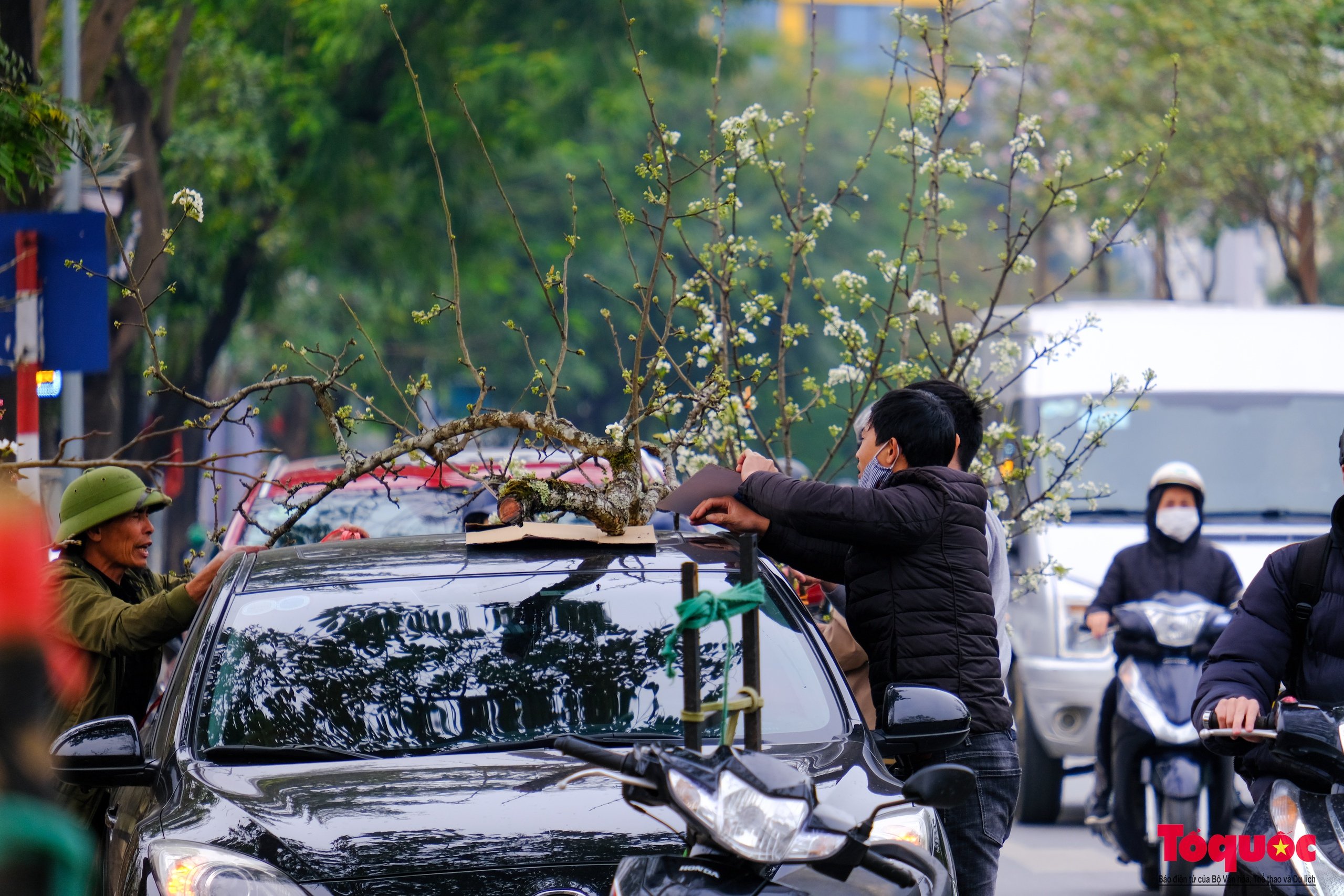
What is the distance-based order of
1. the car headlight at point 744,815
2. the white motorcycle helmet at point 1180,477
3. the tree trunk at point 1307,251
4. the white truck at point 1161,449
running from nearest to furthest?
the car headlight at point 744,815 → the white motorcycle helmet at point 1180,477 → the white truck at point 1161,449 → the tree trunk at point 1307,251

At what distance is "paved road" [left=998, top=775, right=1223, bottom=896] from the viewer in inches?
299

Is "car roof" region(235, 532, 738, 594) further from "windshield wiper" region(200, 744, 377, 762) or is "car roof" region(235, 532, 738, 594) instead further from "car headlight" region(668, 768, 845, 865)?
"car headlight" region(668, 768, 845, 865)

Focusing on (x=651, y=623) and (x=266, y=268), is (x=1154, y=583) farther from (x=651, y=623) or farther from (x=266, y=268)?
(x=266, y=268)

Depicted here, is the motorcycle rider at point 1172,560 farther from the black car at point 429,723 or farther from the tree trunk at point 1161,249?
the tree trunk at point 1161,249

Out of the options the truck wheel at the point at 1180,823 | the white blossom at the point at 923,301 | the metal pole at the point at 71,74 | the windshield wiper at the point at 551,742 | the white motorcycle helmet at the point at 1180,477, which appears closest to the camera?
the windshield wiper at the point at 551,742

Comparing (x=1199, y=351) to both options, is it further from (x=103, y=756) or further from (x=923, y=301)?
(x=103, y=756)

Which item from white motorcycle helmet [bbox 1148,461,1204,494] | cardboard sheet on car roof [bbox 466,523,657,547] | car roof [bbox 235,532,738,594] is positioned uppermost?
white motorcycle helmet [bbox 1148,461,1204,494]

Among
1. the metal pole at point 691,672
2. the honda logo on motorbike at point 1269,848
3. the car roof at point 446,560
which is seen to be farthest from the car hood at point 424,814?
the honda logo on motorbike at point 1269,848

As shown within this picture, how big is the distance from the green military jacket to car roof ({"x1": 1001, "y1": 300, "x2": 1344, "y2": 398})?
682 centimetres

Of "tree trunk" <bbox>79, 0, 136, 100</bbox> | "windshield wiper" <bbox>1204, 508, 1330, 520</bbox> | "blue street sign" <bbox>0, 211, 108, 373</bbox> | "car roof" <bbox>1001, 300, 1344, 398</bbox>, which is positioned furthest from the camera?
"tree trunk" <bbox>79, 0, 136, 100</bbox>

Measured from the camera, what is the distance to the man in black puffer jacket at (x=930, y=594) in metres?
4.11

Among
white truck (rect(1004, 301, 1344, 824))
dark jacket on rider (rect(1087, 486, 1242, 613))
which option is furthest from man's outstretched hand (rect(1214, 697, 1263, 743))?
white truck (rect(1004, 301, 1344, 824))

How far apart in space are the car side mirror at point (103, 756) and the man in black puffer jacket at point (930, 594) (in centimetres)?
145

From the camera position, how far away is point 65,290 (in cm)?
754
